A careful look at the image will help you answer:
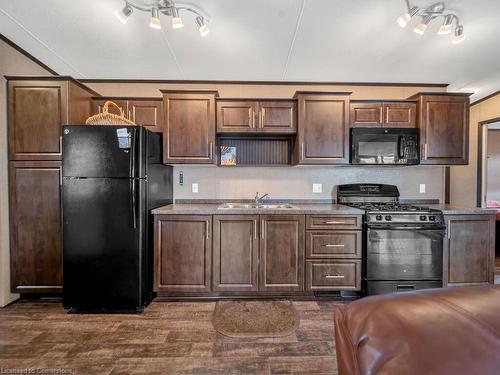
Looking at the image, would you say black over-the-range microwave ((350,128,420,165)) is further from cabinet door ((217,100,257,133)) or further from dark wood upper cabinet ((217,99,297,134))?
cabinet door ((217,100,257,133))

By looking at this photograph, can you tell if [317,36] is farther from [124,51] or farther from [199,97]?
[124,51]

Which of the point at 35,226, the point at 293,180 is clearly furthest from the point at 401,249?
the point at 35,226

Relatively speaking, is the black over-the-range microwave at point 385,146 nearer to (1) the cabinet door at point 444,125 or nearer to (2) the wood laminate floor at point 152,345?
(1) the cabinet door at point 444,125

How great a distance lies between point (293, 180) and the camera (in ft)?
10.5

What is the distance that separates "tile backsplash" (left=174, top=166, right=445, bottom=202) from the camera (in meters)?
3.19

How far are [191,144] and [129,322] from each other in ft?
5.87

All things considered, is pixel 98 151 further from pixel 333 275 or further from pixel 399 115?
pixel 399 115

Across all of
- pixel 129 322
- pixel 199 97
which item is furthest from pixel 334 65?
pixel 129 322

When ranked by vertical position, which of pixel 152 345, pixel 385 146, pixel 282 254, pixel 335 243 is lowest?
pixel 152 345

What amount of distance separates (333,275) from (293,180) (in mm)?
1223

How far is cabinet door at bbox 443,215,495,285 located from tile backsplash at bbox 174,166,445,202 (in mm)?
676

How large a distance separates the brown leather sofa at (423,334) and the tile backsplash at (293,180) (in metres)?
2.50

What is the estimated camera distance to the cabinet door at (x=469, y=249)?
2.59 meters

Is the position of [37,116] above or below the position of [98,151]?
above
